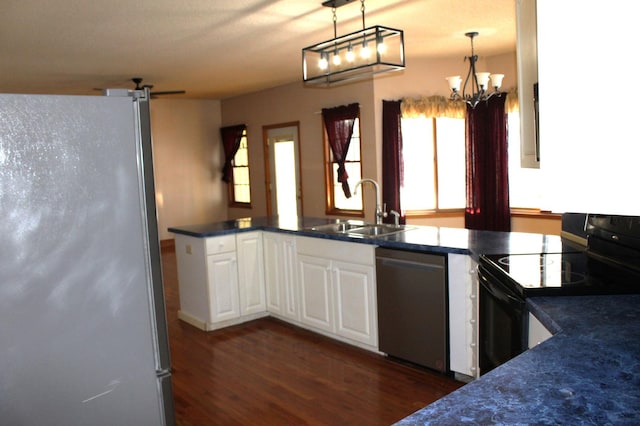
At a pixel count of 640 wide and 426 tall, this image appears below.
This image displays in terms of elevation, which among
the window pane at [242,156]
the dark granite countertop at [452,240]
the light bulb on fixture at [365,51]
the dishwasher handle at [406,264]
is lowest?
the dishwasher handle at [406,264]

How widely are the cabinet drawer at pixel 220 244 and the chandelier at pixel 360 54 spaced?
153cm

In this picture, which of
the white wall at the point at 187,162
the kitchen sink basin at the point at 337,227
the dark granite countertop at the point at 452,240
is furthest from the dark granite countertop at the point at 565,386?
the white wall at the point at 187,162

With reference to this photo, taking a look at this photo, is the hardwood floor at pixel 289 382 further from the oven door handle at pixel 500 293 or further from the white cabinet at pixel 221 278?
the oven door handle at pixel 500 293

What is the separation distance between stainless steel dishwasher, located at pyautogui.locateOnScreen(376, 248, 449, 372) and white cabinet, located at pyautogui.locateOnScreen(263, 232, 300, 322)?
962 mm

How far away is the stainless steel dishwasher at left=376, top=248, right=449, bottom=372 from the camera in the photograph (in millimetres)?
3259

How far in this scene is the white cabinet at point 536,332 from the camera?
2.02m

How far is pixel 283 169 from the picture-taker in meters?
8.33

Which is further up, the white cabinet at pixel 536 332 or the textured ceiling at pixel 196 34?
the textured ceiling at pixel 196 34

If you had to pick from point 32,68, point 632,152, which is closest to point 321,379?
point 632,152

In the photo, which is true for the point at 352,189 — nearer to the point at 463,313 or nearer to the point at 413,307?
the point at 413,307

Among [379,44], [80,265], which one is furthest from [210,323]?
[80,265]

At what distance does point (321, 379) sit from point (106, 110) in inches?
89.6

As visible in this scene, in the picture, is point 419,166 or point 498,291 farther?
point 419,166

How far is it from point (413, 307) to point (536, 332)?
1320 millimetres
